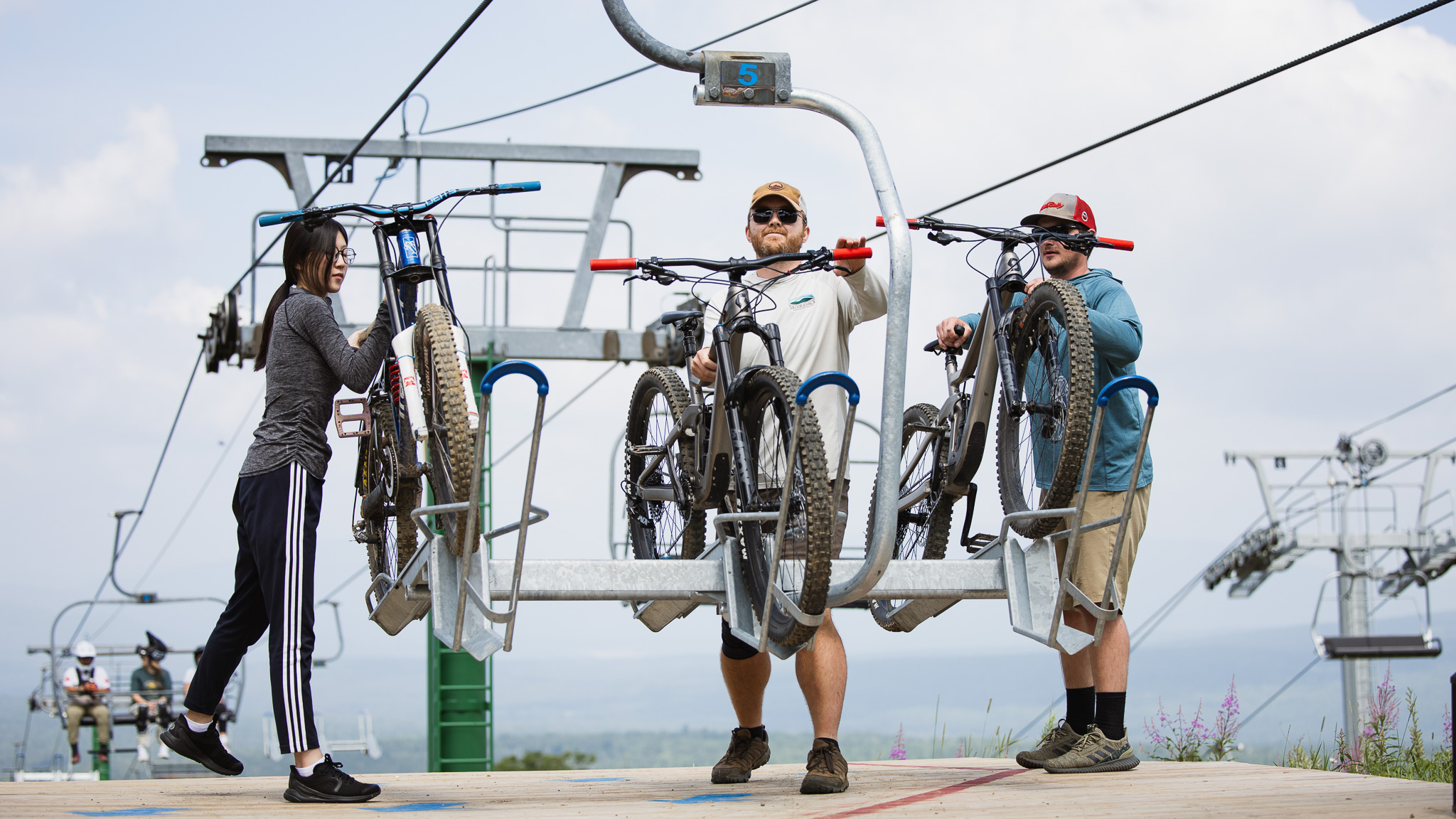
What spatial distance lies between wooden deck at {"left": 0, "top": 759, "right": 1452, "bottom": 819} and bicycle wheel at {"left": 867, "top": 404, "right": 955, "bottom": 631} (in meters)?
0.74

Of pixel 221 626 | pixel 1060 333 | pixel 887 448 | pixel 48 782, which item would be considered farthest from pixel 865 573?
pixel 48 782

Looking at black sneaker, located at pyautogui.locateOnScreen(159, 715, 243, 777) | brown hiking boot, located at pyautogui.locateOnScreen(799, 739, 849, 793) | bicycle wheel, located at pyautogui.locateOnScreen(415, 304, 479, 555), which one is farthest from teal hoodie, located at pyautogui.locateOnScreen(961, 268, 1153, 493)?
black sneaker, located at pyautogui.locateOnScreen(159, 715, 243, 777)

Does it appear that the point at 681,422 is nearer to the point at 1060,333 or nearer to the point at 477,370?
the point at 1060,333

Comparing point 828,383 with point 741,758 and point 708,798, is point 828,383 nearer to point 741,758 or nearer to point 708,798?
point 708,798

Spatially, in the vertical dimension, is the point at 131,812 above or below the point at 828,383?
below

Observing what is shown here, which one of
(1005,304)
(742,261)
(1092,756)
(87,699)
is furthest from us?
(87,699)

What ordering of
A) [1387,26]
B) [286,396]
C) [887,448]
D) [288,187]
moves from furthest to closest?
[288,187] → [1387,26] → [286,396] → [887,448]

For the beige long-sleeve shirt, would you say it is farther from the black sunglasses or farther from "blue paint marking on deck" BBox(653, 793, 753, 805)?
"blue paint marking on deck" BBox(653, 793, 753, 805)

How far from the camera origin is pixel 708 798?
4125 millimetres

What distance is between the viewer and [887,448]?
3.86 metres

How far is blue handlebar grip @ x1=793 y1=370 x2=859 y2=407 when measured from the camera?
3723mm

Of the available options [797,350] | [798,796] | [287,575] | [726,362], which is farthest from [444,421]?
[798,796]

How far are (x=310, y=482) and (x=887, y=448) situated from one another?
165cm

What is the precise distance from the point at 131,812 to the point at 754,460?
6.41 feet
